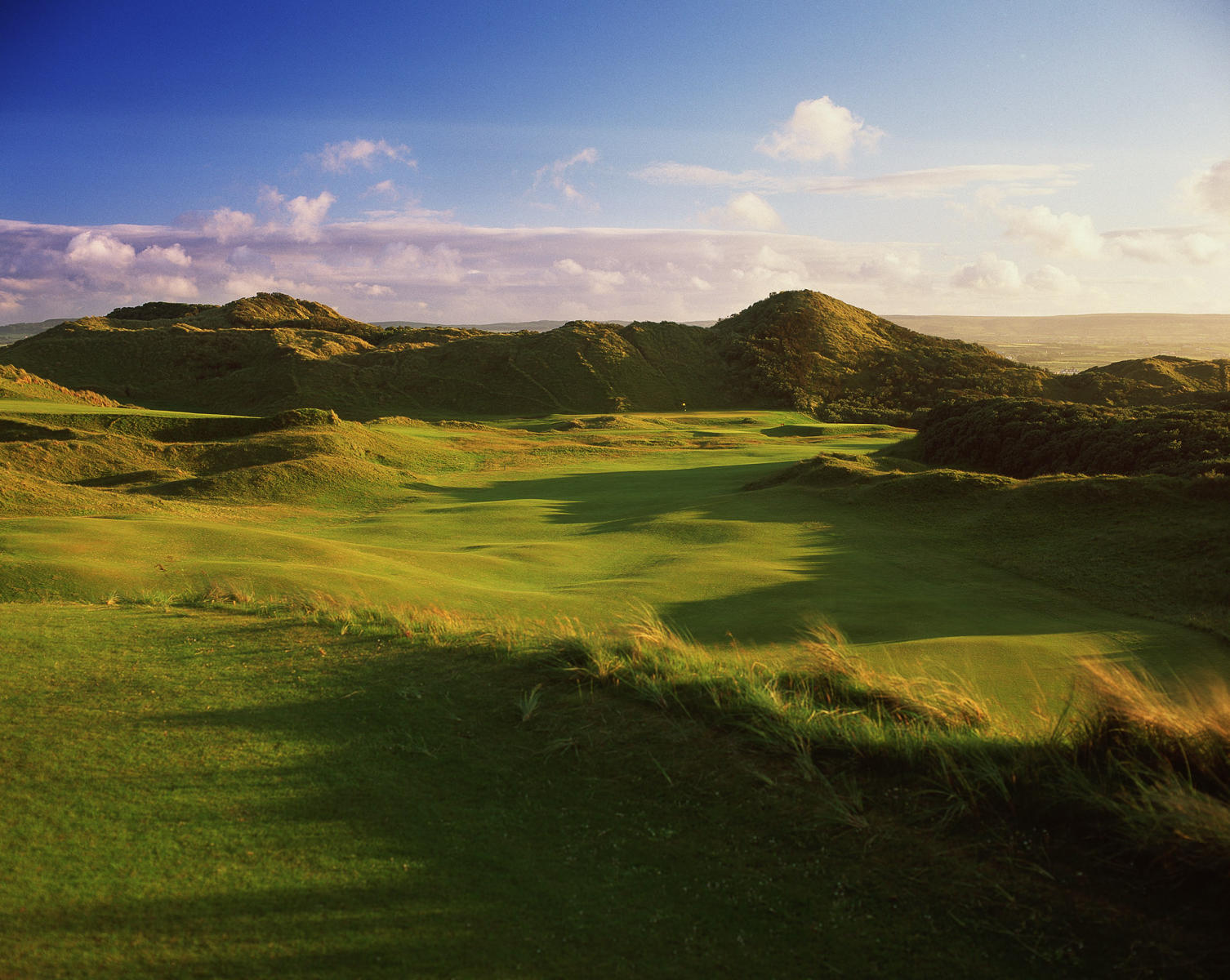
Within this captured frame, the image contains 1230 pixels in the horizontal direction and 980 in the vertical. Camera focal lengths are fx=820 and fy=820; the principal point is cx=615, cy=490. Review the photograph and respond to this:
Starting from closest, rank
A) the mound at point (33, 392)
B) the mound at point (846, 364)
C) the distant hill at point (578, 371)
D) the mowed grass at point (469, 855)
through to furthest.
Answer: the mowed grass at point (469, 855) < the mound at point (33, 392) < the distant hill at point (578, 371) < the mound at point (846, 364)

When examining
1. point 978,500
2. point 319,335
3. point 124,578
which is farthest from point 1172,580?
point 319,335

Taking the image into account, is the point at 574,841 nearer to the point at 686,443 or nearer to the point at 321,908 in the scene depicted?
the point at 321,908

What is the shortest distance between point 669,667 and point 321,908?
3.31 meters

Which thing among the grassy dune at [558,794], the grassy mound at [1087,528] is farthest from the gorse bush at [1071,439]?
the grassy dune at [558,794]

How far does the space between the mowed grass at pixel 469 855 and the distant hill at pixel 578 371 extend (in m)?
65.5

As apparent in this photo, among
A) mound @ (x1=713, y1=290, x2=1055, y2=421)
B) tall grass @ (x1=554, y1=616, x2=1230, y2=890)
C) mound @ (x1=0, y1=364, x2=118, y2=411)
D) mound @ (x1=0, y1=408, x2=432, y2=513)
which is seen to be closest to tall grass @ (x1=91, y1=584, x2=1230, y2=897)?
tall grass @ (x1=554, y1=616, x2=1230, y2=890)

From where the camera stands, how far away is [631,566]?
18406 mm

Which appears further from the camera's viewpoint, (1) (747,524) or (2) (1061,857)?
(1) (747,524)

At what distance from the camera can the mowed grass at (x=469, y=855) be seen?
3568mm

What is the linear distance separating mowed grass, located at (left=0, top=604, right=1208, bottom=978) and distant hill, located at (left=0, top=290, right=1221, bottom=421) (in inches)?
2577

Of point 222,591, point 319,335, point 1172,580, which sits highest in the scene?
point 319,335

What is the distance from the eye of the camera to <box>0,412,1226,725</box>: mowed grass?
36.3ft

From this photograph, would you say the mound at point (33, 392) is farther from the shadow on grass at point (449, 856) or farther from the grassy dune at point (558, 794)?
the shadow on grass at point (449, 856)

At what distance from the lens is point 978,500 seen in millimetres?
22453
